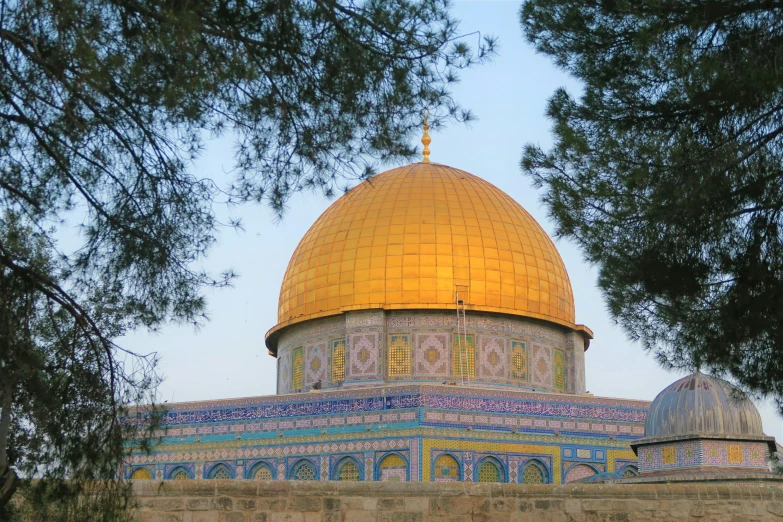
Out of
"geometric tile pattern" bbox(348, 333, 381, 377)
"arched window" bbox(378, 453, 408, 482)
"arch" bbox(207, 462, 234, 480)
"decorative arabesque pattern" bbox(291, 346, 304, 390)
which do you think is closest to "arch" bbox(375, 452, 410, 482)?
"arched window" bbox(378, 453, 408, 482)

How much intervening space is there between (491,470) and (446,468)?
0.80m

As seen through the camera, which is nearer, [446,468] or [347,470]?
[446,468]

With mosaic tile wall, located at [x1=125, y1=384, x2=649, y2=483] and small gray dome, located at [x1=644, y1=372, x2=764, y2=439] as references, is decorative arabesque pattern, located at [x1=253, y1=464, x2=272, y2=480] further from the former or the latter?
small gray dome, located at [x1=644, y1=372, x2=764, y2=439]

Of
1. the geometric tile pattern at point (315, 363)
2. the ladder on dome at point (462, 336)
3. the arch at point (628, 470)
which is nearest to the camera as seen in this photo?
the arch at point (628, 470)

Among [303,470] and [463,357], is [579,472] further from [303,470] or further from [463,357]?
[303,470]

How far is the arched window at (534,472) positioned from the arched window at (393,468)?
198 cm

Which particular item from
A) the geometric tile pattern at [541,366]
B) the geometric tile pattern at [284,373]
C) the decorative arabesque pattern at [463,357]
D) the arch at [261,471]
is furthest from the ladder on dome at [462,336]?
the arch at [261,471]

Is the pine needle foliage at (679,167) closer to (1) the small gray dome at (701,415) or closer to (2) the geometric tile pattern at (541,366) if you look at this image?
(1) the small gray dome at (701,415)

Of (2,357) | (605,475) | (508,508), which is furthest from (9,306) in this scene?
(605,475)

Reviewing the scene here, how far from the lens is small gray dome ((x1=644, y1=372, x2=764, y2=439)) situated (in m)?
16.5

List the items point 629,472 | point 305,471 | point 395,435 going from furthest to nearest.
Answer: point 629,472 < point 305,471 < point 395,435

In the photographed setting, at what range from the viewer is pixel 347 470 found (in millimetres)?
18938

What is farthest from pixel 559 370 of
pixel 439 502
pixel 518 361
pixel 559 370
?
Answer: pixel 439 502

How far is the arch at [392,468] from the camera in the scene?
1845cm
